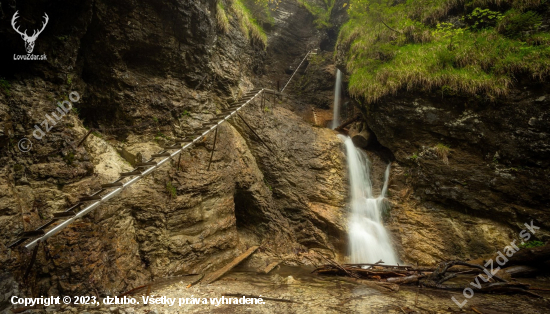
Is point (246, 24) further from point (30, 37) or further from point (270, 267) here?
point (270, 267)

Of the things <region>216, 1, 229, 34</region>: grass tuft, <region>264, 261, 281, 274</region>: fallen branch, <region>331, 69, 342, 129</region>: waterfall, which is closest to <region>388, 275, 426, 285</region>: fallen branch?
<region>264, 261, 281, 274</region>: fallen branch

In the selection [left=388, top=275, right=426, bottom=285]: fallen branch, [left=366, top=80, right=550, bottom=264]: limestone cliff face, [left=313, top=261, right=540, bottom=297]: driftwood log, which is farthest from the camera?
A: [left=366, top=80, right=550, bottom=264]: limestone cliff face

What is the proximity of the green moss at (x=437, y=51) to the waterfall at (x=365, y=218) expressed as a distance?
2850mm

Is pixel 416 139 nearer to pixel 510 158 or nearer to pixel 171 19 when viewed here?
pixel 510 158

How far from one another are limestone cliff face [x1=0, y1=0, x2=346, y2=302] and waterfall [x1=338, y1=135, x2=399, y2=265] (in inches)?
21.7

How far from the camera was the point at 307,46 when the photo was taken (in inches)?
690

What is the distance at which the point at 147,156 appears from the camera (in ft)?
22.9

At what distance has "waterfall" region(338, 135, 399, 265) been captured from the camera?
8.36m

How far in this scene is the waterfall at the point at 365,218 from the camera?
8359 mm

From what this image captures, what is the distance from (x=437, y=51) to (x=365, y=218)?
7074mm

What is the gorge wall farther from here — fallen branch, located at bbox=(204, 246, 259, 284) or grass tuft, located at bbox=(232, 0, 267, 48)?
grass tuft, located at bbox=(232, 0, 267, 48)

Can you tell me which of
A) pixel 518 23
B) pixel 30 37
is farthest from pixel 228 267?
pixel 518 23

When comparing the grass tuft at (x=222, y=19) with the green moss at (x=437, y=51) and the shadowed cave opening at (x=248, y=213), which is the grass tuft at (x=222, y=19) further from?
the shadowed cave opening at (x=248, y=213)

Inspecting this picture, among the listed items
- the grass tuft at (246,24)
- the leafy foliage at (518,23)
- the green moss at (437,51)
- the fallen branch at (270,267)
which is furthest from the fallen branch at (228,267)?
the leafy foliage at (518,23)
